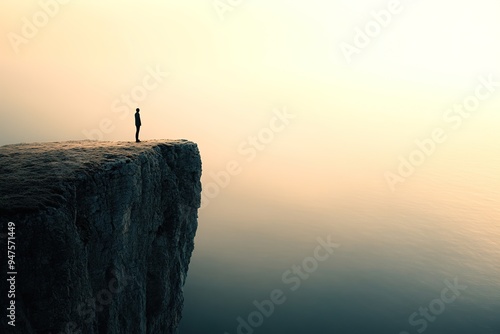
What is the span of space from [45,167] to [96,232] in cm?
786

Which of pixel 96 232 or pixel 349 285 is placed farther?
pixel 349 285

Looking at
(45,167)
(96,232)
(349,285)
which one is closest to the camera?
(96,232)

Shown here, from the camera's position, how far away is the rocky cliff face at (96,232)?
82.4 ft

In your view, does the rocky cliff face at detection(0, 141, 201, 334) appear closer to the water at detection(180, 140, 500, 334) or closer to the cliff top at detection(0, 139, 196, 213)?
the cliff top at detection(0, 139, 196, 213)

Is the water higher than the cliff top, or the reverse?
the cliff top

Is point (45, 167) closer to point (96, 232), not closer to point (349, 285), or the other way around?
point (96, 232)

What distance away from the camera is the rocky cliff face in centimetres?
2511

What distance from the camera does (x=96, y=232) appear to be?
31875 mm

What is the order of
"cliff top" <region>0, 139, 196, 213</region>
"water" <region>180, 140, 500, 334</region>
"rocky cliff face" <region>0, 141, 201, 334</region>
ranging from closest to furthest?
1. "rocky cliff face" <region>0, 141, 201, 334</region>
2. "cliff top" <region>0, 139, 196, 213</region>
3. "water" <region>180, 140, 500, 334</region>

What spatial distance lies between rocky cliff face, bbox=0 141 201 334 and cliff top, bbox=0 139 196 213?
0.08m

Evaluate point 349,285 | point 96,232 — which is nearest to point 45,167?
point 96,232

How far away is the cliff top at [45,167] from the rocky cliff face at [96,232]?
0.08m

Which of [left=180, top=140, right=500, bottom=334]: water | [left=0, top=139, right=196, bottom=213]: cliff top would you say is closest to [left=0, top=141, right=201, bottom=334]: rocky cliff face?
[left=0, top=139, right=196, bottom=213]: cliff top

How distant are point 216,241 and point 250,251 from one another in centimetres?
2100
